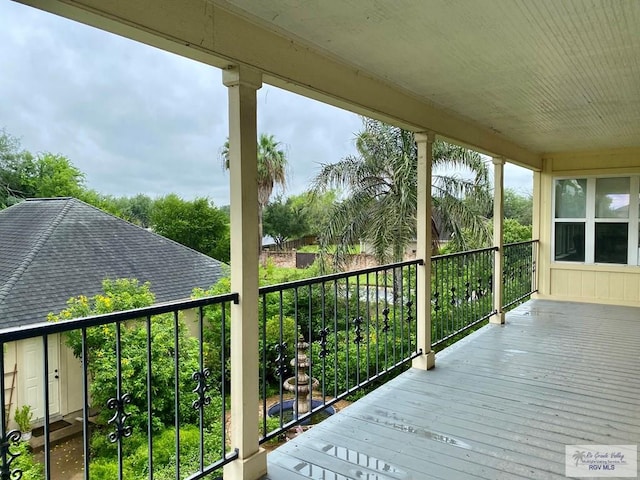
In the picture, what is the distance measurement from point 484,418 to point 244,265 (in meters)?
1.75

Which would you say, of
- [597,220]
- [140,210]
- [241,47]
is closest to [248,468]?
[241,47]

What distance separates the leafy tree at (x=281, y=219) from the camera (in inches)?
613

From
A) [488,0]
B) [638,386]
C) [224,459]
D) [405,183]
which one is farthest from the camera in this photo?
[405,183]

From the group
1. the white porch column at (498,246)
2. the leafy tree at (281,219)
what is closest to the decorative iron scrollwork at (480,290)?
the white porch column at (498,246)

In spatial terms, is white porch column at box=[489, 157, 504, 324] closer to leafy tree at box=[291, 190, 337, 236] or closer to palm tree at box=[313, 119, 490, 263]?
palm tree at box=[313, 119, 490, 263]

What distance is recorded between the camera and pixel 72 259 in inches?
393

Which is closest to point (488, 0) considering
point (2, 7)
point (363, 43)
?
point (363, 43)

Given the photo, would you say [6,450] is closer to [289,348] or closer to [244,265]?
[244,265]

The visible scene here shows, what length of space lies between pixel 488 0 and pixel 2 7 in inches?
673

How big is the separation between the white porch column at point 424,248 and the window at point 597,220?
396 cm

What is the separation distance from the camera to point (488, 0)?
1851 millimetres

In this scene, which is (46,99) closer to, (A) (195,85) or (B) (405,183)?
(A) (195,85)

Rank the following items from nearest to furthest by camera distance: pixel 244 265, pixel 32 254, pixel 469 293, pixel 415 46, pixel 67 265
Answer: pixel 244 265, pixel 415 46, pixel 469 293, pixel 32 254, pixel 67 265

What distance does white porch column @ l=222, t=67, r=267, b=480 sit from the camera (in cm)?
198
